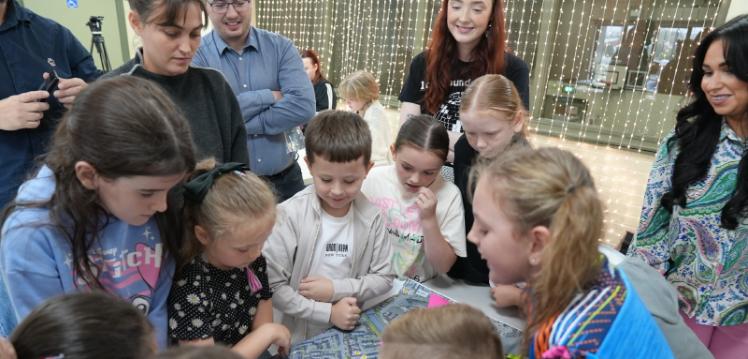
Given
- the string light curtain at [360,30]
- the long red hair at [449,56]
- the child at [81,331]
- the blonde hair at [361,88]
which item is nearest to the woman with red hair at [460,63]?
the long red hair at [449,56]

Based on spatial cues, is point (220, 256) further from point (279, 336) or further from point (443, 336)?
point (443, 336)

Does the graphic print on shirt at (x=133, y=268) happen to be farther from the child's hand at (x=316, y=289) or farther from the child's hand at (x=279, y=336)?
the child's hand at (x=316, y=289)

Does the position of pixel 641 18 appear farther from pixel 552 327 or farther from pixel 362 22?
pixel 552 327

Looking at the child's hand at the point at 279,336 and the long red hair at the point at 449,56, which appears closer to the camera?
the child's hand at the point at 279,336

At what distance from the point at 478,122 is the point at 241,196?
829 millimetres

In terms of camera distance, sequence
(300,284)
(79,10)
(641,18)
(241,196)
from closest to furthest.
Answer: (241,196) → (300,284) → (641,18) → (79,10)

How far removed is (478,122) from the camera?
1.46 m

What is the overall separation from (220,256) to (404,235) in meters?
0.68

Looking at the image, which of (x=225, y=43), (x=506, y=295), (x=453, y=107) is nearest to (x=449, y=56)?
(x=453, y=107)

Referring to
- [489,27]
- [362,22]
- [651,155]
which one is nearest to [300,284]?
A: [489,27]

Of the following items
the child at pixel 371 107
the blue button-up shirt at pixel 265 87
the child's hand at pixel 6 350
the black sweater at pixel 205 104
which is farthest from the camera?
the child at pixel 371 107

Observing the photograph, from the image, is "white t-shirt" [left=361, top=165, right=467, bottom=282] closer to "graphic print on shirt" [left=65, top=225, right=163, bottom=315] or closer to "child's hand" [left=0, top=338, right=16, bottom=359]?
"graphic print on shirt" [left=65, top=225, right=163, bottom=315]

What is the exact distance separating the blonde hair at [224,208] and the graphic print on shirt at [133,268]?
0.21 ft

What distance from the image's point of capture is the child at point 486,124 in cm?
146
